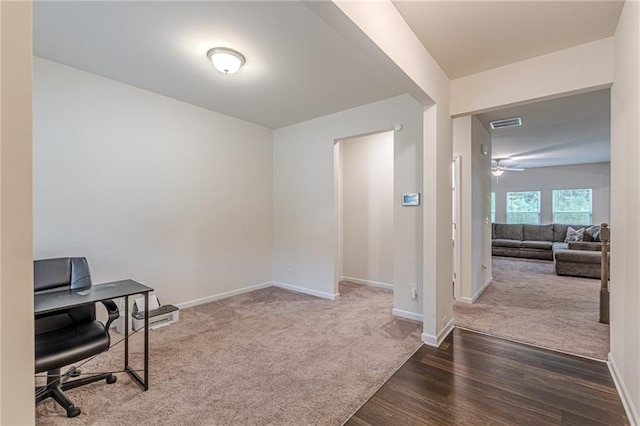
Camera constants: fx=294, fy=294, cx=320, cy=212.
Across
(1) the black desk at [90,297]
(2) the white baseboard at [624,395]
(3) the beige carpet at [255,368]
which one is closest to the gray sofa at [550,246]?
(2) the white baseboard at [624,395]

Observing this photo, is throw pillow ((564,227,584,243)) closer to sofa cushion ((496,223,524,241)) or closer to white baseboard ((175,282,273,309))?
sofa cushion ((496,223,524,241))

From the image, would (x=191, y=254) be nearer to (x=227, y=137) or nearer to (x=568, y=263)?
(x=227, y=137)

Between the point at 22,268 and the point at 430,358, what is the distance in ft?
8.83

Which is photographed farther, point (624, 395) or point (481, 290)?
point (481, 290)

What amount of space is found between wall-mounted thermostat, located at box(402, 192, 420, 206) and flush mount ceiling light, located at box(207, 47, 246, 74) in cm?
223

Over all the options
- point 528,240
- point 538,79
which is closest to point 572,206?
point 528,240

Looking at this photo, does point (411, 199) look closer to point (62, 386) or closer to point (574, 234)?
point (62, 386)

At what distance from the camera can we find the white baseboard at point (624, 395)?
1.70m

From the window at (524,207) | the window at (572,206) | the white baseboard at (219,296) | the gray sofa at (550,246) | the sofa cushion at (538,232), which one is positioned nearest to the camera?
the white baseboard at (219,296)

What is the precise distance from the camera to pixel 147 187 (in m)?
3.47

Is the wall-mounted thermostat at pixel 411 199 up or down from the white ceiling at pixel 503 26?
down

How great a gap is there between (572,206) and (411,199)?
8.01 metres

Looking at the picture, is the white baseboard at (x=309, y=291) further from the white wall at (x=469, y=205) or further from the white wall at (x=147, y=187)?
the white wall at (x=469, y=205)

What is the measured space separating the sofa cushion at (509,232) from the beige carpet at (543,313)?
3036mm
